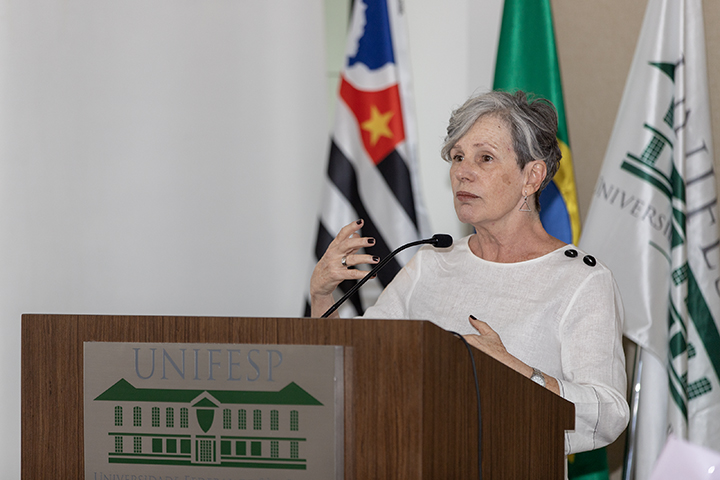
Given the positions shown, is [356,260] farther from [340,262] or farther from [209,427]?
[209,427]

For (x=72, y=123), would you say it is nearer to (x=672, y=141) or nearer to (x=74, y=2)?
(x=74, y=2)

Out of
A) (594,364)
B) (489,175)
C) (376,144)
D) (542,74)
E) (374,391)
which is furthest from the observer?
(376,144)

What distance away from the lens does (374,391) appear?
3.47 feet

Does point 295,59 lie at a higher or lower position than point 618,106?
higher

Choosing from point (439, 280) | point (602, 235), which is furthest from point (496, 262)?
point (602, 235)

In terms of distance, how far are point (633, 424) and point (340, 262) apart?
1.44 meters

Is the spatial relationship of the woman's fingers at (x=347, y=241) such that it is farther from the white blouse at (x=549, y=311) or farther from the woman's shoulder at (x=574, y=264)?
the woman's shoulder at (x=574, y=264)

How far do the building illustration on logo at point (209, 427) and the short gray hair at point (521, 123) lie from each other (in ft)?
3.57

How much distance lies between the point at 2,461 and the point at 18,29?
1571 millimetres

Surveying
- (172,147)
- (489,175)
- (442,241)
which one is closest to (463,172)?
(489,175)

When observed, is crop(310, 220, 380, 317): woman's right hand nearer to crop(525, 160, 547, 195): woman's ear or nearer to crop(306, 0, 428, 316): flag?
crop(525, 160, 547, 195): woman's ear

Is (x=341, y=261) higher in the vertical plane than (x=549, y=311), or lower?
higher

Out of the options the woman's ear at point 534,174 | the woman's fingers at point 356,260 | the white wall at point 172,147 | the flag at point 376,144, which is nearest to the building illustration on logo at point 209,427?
the woman's fingers at point 356,260

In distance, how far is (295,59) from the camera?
3.45 metres
